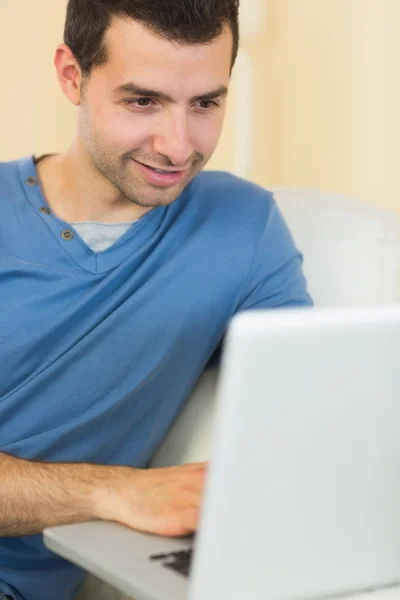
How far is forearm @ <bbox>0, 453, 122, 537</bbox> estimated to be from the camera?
1.35m

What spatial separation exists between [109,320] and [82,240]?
0.14 m

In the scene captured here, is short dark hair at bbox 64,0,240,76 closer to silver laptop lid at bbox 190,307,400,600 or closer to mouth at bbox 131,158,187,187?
mouth at bbox 131,158,187,187

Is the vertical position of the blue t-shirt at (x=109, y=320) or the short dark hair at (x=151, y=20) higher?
the short dark hair at (x=151, y=20)

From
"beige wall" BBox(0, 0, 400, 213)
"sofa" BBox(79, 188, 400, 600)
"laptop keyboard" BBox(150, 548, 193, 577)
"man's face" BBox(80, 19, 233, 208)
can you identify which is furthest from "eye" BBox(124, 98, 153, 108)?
"beige wall" BBox(0, 0, 400, 213)

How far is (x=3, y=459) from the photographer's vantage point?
4.89ft

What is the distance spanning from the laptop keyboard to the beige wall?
1740 millimetres

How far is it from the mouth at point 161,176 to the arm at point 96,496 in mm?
456

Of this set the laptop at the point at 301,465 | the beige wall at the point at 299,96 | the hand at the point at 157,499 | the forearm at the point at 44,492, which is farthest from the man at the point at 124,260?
the beige wall at the point at 299,96

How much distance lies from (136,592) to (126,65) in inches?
33.4

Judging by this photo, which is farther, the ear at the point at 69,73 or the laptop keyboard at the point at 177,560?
the ear at the point at 69,73

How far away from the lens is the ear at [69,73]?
5.72 ft

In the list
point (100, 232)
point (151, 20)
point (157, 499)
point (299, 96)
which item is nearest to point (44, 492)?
Result: point (157, 499)

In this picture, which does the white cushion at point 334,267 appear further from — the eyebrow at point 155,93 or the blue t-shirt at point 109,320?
the eyebrow at point 155,93

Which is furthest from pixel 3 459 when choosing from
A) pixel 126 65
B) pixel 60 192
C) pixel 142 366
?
pixel 126 65
